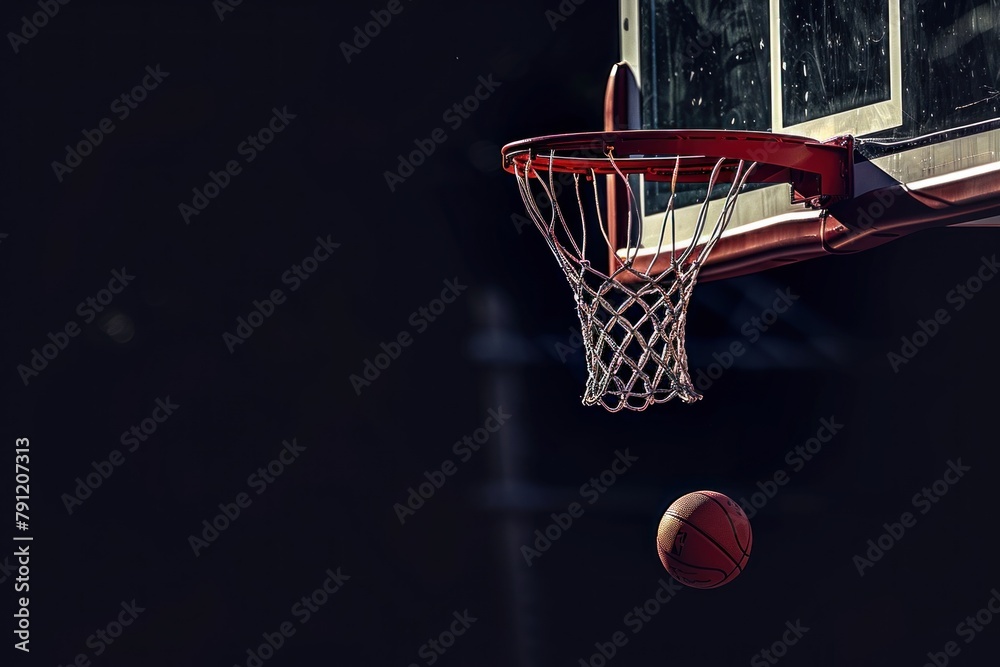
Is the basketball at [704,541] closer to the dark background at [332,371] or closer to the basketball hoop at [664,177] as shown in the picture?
the basketball hoop at [664,177]

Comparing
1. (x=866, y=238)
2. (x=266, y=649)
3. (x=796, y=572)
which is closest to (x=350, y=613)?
(x=266, y=649)

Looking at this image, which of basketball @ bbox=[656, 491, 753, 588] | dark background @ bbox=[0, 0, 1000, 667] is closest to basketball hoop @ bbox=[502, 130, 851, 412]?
basketball @ bbox=[656, 491, 753, 588]

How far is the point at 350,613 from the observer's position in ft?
19.0

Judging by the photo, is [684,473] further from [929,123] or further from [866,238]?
[929,123]

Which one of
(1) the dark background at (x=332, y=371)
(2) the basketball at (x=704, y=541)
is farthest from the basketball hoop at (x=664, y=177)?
(1) the dark background at (x=332, y=371)

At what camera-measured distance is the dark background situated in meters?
5.73

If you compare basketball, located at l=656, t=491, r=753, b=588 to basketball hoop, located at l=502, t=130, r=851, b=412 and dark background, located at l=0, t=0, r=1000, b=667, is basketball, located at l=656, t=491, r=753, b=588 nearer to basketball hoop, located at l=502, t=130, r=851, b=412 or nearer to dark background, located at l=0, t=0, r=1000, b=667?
basketball hoop, located at l=502, t=130, r=851, b=412

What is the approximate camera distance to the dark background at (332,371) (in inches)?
226

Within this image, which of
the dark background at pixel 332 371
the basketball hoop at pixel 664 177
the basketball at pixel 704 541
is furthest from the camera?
the dark background at pixel 332 371

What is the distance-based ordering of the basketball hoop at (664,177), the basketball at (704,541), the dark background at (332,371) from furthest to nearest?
the dark background at (332,371)
the basketball at (704,541)
the basketball hoop at (664,177)

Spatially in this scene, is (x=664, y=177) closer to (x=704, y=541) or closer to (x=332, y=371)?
(x=704, y=541)

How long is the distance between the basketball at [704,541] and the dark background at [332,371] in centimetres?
119

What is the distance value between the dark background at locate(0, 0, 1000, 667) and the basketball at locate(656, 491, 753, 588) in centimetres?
119

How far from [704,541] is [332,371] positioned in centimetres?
224
